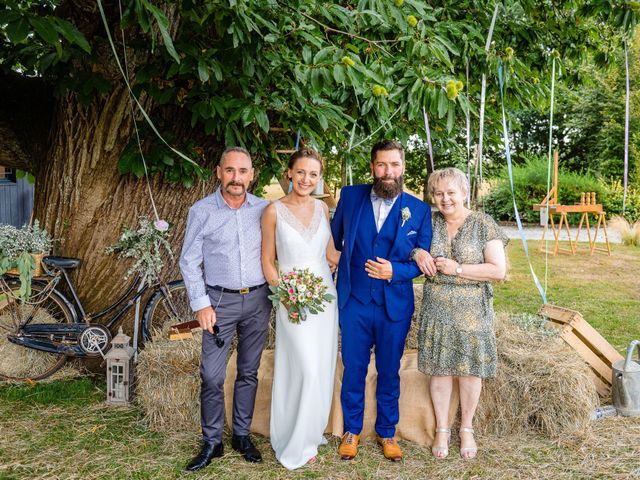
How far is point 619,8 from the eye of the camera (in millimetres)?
4266

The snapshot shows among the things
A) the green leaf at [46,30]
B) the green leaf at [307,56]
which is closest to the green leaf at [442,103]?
the green leaf at [307,56]

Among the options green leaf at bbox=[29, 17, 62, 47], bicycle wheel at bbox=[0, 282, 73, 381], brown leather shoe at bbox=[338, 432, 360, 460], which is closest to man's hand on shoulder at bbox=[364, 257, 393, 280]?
brown leather shoe at bbox=[338, 432, 360, 460]

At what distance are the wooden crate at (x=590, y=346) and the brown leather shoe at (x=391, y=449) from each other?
1.69 metres

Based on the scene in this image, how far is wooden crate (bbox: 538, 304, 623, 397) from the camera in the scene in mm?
4438

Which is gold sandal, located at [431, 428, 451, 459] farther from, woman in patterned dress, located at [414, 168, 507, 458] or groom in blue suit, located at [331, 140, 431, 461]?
groom in blue suit, located at [331, 140, 431, 461]

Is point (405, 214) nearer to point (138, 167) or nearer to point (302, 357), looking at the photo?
point (302, 357)

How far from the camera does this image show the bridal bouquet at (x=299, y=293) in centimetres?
322

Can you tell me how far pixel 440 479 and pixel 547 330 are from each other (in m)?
1.64

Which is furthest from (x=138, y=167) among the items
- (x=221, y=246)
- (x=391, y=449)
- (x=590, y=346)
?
(x=590, y=346)

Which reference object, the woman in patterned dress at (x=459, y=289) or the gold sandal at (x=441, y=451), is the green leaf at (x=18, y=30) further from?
the gold sandal at (x=441, y=451)

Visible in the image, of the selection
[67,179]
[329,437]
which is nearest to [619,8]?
[329,437]

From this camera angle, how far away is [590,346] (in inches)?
181

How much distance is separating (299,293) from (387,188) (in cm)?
77

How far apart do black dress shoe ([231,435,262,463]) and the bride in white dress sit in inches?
5.1
